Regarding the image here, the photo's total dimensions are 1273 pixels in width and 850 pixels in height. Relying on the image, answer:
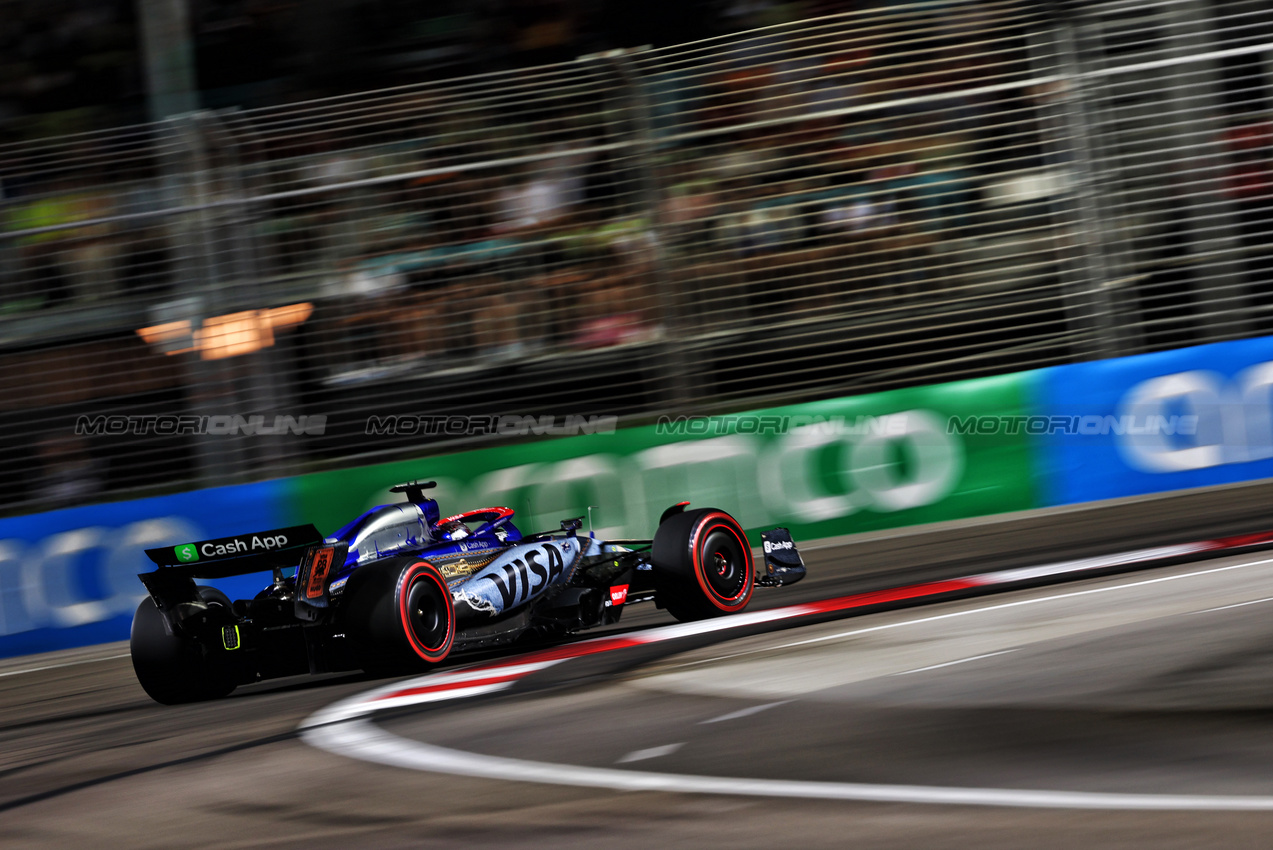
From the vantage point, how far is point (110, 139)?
35.0ft

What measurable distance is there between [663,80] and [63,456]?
4.94m

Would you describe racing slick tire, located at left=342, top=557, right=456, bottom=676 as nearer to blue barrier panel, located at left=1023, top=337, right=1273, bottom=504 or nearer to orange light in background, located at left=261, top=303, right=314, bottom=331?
orange light in background, located at left=261, top=303, right=314, bottom=331

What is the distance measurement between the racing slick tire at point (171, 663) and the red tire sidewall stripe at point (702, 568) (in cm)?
215

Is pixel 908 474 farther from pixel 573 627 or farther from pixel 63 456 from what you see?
pixel 63 456

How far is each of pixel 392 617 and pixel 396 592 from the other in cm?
10

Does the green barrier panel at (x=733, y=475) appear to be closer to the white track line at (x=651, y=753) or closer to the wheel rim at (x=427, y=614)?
the wheel rim at (x=427, y=614)

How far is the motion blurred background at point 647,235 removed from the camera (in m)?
10.7

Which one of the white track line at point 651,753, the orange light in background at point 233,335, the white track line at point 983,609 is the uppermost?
the orange light in background at point 233,335
